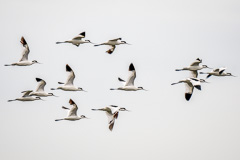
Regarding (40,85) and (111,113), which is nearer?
(111,113)

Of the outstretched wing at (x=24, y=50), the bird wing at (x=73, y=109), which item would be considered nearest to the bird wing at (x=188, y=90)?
the bird wing at (x=73, y=109)

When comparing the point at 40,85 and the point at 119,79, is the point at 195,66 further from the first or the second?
the point at 40,85

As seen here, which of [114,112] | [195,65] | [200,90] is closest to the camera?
[200,90]

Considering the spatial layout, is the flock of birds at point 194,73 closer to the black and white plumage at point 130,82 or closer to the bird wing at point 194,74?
the bird wing at point 194,74

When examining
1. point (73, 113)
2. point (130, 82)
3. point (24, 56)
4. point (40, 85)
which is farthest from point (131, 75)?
point (24, 56)

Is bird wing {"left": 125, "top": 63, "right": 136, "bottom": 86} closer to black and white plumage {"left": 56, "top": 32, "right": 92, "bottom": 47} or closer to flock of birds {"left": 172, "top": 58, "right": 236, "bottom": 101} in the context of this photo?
flock of birds {"left": 172, "top": 58, "right": 236, "bottom": 101}

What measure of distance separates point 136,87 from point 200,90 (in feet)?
13.5

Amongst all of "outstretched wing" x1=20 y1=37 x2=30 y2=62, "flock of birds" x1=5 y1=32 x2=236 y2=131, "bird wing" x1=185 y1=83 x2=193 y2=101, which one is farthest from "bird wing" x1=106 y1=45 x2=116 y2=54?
"bird wing" x1=185 y1=83 x2=193 y2=101

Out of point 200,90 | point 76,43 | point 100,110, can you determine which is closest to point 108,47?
point 76,43

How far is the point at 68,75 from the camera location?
35.2 m

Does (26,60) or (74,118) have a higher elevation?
(26,60)

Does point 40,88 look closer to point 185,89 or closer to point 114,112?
point 114,112

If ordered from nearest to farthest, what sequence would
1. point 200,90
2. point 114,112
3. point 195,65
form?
point 200,90, point 114,112, point 195,65

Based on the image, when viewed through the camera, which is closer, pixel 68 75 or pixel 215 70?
pixel 68 75
